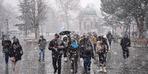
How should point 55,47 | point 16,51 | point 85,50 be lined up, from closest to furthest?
1. point 85,50
2. point 55,47
3. point 16,51

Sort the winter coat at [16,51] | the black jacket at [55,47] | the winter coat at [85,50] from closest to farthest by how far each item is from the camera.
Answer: the winter coat at [85,50] → the black jacket at [55,47] → the winter coat at [16,51]

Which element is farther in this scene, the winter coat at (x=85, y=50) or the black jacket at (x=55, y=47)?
the black jacket at (x=55, y=47)

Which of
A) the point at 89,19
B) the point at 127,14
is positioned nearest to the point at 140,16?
the point at 127,14

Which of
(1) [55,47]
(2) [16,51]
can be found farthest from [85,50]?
(2) [16,51]

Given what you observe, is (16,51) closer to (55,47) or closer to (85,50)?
(55,47)

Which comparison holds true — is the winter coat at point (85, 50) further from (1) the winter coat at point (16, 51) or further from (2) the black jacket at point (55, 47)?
(1) the winter coat at point (16, 51)

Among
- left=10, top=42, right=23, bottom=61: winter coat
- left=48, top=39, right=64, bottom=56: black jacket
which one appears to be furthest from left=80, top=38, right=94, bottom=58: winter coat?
left=10, top=42, right=23, bottom=61: winter coat

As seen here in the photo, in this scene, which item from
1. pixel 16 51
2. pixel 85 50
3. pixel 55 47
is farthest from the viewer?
pixel 16 51

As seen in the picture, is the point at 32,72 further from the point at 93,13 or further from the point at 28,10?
the point at 93,13

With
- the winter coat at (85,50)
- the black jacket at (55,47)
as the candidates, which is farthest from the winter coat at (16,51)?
the winter coat at (85,50)

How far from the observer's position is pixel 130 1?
4594 centimetres

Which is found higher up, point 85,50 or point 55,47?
point 55,47

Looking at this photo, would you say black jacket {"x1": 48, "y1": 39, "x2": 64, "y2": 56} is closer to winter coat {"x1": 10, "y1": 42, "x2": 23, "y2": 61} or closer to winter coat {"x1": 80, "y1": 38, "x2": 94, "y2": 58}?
winter coat {"x1": 80, "y1": 38, "x2": 94, "y2": 58}

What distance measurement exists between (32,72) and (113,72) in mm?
3713
